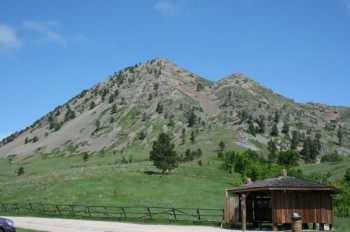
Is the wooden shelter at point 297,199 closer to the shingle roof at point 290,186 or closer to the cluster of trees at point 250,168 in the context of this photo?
the shingle roof at point 290,186

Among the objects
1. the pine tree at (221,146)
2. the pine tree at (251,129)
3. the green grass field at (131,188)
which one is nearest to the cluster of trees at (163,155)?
the green grass field at (131,188)

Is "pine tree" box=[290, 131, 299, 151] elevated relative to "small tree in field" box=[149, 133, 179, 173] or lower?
elevated

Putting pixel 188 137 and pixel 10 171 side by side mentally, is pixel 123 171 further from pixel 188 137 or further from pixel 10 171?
pixel 188 137

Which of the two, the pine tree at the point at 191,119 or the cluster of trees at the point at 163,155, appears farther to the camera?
the pine tree at the point at 191,119

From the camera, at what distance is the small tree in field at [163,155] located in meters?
93.4

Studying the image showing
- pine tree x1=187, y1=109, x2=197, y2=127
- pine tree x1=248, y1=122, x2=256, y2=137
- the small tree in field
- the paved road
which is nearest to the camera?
the paved road

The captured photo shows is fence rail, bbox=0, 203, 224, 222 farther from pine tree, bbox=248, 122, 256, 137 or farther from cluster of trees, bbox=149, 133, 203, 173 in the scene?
pine tree, bbox=248, 122, 256, 137

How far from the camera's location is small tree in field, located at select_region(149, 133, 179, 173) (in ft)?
306

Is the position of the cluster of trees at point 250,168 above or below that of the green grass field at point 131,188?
above

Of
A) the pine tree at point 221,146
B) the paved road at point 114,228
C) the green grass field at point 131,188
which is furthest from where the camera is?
the pine tree at point 221,146

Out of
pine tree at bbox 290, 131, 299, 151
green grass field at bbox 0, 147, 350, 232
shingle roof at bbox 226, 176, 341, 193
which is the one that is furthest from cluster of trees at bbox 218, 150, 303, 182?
shingle roof at bbox 226, 176, 341, 193

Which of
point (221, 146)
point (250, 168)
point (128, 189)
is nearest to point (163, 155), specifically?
point (128, 189)

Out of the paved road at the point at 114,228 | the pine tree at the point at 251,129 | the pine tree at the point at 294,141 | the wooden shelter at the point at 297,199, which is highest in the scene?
the pine tree at the point at 251,129

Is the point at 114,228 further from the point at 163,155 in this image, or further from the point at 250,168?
the point at 250,168
